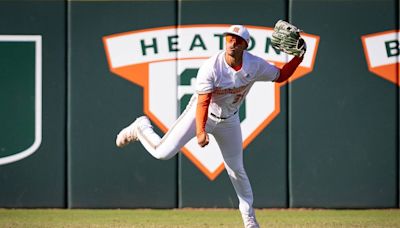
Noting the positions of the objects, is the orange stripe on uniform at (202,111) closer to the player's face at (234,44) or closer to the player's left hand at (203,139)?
the player's left hand at (203,139)

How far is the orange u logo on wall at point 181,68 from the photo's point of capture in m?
9.32

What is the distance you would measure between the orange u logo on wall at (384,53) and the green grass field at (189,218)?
59.9 inches

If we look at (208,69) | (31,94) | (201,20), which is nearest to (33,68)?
(31,94)

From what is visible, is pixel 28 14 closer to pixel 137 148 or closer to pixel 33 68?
pixel 33 68

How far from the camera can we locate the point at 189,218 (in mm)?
8672

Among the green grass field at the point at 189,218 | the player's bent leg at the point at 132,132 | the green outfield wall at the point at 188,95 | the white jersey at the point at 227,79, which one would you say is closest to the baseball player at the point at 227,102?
the white jersey at the point at 227,79

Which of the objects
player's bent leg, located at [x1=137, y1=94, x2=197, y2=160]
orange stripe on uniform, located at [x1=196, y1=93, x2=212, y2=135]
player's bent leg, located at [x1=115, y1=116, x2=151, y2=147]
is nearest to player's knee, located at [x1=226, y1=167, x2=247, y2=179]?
player's bent leg, located at [x1=137, y1=94, x2=197, y2=160]

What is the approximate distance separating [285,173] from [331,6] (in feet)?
6.32

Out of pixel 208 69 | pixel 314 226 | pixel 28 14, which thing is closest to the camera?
pixel 208 69

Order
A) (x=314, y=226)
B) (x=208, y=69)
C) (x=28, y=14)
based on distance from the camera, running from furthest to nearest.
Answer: (x=28, y=14), (x=314, y=226), (x=208, y=69)

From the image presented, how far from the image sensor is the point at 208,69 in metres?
6.57

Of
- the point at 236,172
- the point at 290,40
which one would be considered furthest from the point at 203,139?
the point at 290,40

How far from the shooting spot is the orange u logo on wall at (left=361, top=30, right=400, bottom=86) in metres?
9.35

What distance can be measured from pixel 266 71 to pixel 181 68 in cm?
262
